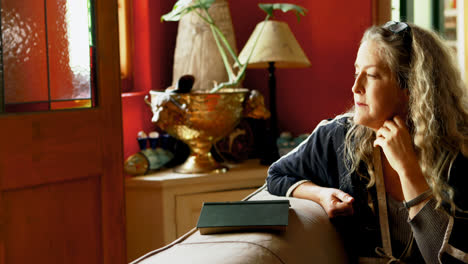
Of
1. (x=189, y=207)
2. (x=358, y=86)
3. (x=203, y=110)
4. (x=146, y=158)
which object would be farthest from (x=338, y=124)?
(x=146, y=158)

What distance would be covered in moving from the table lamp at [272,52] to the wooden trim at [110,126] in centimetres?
70

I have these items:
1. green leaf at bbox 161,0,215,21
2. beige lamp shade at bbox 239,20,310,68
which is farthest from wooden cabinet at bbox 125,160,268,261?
green leaf at bbox 161,0,215,21

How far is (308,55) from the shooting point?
3.00m

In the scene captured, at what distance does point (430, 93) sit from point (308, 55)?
1666 millimetres

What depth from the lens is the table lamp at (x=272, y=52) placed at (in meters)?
2.57

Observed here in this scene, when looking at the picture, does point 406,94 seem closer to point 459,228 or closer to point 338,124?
point 338,124

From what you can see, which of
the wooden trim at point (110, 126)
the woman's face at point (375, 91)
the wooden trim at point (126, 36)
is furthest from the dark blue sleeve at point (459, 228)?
the wooden trim at point (126, 36)

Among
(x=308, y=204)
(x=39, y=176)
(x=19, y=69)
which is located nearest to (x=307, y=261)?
(x=308, y=204)

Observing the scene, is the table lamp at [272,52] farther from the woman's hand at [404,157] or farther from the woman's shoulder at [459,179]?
the woman's shoulder at [459,179]

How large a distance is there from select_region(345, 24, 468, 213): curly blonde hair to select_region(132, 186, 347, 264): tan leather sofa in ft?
0.93

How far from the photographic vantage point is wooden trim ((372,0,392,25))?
9.54ft

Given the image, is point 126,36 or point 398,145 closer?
point 398,145

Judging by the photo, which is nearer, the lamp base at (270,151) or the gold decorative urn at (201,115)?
the gold decorative urn at (201,115)

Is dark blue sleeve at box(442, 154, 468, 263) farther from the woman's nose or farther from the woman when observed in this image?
the woman's nose
